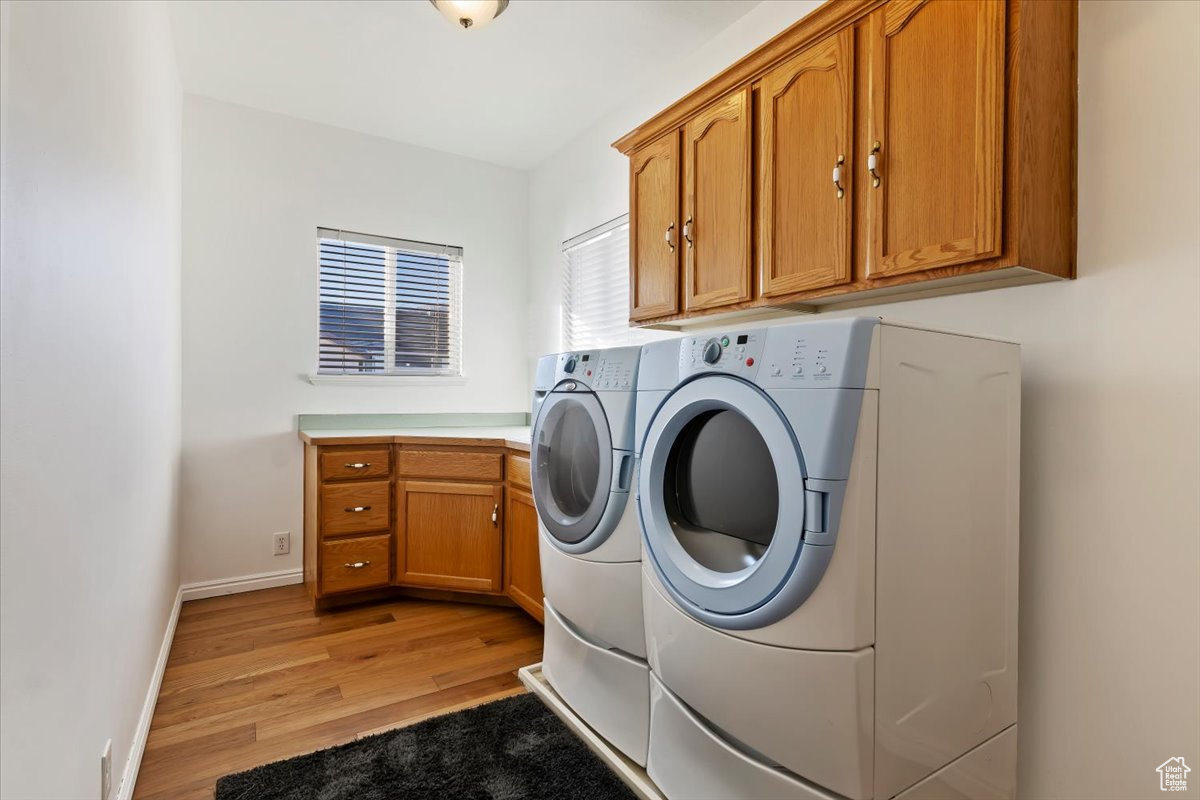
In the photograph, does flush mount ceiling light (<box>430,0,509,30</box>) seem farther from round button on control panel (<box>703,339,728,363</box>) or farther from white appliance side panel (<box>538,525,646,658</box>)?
white appliance side panel (<box>538,525,646,658</box>)

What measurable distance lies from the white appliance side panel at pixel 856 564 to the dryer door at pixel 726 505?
32 mm

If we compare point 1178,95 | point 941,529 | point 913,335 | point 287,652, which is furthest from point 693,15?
point 287,652

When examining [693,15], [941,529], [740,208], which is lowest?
[941,529]

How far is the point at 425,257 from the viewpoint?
3.69 m

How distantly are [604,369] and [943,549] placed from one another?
3.30 feet

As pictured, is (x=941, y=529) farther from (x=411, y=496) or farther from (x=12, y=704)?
(x=411, y=496)

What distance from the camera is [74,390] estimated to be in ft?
3.68

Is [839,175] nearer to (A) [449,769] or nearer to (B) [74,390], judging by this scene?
(B) [74,390]

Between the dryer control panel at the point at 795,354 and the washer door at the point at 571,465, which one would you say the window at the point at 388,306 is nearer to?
the washer door at the point at 571,465

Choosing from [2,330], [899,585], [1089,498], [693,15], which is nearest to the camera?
[2,330]

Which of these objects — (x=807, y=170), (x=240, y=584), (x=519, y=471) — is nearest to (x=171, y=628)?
(x=240, y=584)

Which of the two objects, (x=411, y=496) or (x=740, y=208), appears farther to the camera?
(x=411, y=496)

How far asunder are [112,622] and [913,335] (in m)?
1.87

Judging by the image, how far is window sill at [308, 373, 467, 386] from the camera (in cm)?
335
